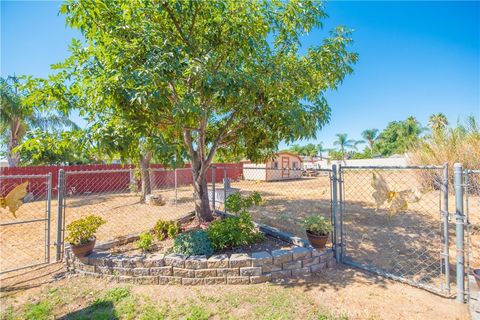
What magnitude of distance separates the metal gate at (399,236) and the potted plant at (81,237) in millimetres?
3902

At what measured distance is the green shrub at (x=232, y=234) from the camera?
11.6 feet

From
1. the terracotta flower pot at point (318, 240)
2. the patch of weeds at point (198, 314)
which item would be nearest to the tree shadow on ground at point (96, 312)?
the patch of weeds at point (198, 314)

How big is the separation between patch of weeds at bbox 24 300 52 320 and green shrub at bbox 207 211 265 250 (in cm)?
208

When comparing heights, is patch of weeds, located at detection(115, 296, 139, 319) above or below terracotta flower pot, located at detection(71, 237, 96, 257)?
below

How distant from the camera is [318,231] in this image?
11.5 ft

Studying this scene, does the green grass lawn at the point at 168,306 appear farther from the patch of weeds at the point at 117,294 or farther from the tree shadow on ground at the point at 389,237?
the tree shadow on ground at the point at 389,237

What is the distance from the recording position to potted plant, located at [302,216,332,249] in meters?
3.43

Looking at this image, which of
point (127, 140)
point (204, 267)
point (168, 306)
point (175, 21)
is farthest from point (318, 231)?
point (175, 21)

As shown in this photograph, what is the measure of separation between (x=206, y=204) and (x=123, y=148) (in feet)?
7.22

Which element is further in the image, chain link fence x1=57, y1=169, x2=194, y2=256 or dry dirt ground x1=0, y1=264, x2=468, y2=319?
chain link fence x1=57, y1=169, x2=194, y2=256

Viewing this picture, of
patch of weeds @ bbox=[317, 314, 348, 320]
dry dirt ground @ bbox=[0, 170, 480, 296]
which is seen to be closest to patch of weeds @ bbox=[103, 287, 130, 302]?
dry dirt ground @ bbox=[0, 170, 480, 296]

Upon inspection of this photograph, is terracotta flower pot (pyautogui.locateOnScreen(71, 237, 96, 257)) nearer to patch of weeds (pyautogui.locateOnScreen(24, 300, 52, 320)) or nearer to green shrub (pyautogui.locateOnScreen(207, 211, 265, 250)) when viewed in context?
patch of weeds (pyautogui.locateOnScreen(24, 300, 52, 320))

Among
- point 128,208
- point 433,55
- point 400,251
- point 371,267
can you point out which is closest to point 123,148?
point 371,267

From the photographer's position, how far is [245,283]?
9.96ft
